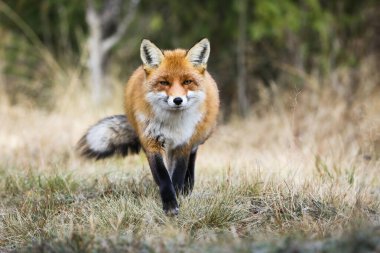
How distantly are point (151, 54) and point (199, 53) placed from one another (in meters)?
0.41

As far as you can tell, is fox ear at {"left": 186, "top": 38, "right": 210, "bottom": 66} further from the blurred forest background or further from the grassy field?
the blurred forest background

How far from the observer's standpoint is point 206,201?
15.7ft

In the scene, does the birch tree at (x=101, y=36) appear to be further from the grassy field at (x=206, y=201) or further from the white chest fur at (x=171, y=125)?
the white chest fur at (x=171, y=125)

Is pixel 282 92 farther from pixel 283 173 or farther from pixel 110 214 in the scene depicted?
pixel 110 214

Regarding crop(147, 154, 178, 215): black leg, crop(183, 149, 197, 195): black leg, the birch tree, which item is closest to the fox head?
crop(147, 154, 178, 215): black leg

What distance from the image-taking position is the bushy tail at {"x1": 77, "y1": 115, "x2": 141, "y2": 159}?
18.9 feet

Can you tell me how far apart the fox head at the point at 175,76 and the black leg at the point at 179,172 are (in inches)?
20.2

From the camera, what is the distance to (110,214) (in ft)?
14.8

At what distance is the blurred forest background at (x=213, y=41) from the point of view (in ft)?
34.9

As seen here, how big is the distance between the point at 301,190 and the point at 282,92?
6872 mm

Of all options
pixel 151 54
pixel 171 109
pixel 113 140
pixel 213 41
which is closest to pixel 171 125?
pixel 171 109

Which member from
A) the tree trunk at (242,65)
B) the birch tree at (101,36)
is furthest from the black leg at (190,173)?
the tree trunk at (242,65)

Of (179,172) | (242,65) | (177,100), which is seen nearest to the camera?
(177,100)

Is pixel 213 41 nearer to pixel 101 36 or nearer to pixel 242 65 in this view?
pixel 242 65
